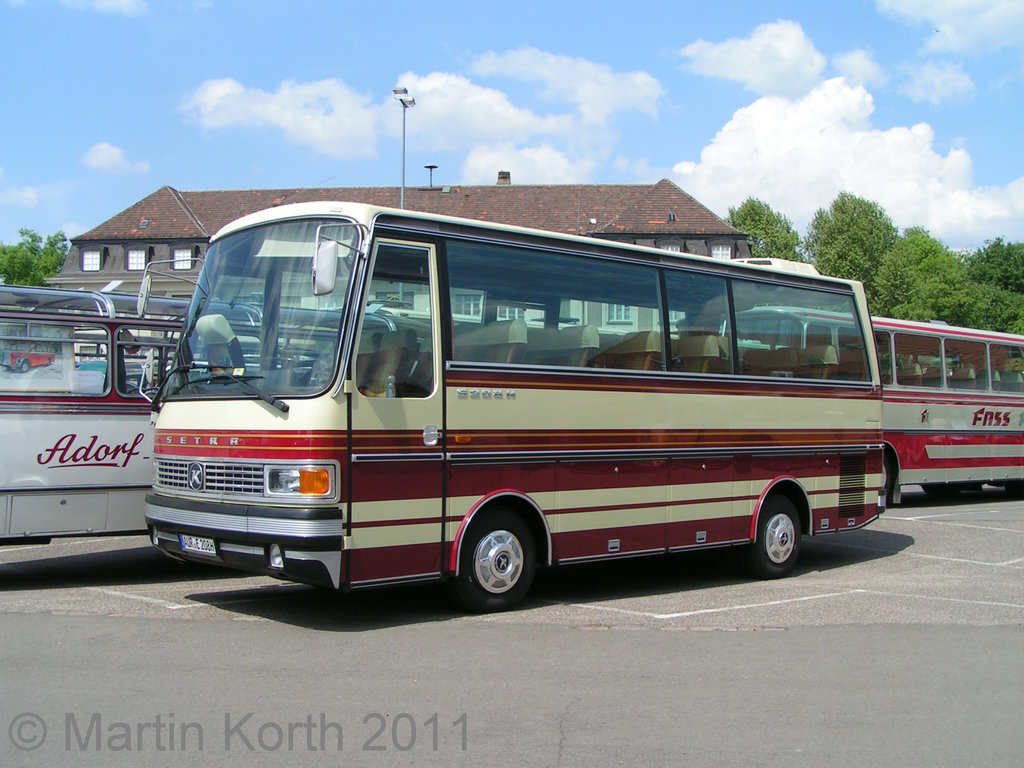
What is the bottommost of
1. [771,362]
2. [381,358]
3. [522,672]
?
[522,672]

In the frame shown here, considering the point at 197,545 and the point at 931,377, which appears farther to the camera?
the point at 931,377

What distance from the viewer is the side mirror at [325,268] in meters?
7.72

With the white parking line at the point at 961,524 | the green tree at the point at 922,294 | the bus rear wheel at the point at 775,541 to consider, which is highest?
the green tree at the point at 922,294

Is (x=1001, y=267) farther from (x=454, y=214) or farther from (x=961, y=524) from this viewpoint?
(x=961, y=524)

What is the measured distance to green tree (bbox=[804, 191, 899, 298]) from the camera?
Answer: 71.5 m

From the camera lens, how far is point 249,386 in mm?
8211

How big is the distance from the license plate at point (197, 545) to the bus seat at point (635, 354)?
370 centimetres

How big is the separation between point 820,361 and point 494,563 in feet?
17.5

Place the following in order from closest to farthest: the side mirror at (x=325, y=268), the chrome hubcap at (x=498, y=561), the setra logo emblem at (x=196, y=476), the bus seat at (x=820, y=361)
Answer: the side mirror at (x=325, y=268), the setra logo emblem at (x=196, y=476), the chrome hubcap at (x=498, y=561), the bus seat at (x=820, y=361)

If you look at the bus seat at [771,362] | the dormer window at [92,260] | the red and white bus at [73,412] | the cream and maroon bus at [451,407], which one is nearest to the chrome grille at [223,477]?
the cream and maroon bus at [451,407]

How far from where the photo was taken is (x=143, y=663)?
7078 mm

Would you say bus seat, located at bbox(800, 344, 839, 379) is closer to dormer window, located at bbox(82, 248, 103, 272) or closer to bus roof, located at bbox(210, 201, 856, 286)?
bus roof, located at bbox(210, 201, 856, 286)

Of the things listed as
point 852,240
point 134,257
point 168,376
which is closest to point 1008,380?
point 168,376

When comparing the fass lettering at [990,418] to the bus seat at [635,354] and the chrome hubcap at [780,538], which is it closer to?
the chrome hubcap at [780,538]
